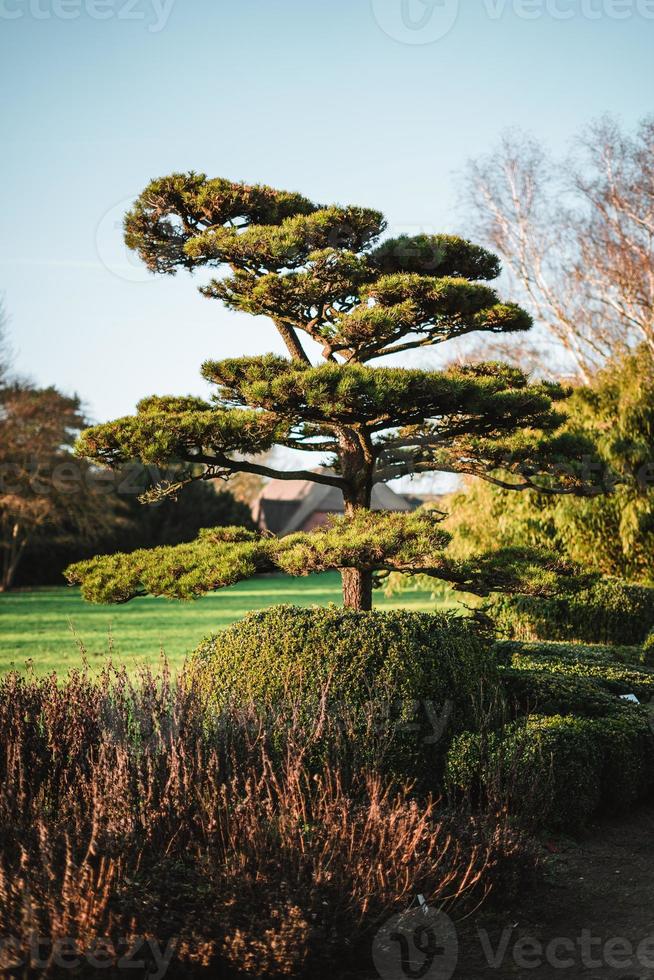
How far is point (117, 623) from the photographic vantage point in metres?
20.4

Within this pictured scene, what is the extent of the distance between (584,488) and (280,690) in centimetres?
394

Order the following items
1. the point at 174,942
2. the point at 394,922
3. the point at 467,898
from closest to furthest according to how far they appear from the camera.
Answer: the point at 174,942
the point at 394,922
the point at 467,898

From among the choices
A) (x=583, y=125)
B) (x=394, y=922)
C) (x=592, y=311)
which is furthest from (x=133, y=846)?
(x=583, y=125)

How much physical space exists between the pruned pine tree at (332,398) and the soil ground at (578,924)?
246cm

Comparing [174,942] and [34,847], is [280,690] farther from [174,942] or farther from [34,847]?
[174,942]

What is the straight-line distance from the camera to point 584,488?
836cm

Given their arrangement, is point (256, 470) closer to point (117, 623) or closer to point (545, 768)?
point (545, 768)

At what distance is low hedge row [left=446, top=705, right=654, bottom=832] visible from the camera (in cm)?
540

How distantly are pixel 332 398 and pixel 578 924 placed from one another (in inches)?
153

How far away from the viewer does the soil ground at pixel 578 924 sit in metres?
3.88

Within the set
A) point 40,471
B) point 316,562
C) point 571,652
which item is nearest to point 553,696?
point 316,562

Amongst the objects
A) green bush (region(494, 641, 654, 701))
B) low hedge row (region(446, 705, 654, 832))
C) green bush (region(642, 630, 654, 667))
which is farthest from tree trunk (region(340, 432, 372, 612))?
green bush (region(642, 630, 654, 667))

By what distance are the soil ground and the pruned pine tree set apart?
2.46 meters

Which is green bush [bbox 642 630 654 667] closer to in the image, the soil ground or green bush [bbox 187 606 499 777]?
green bush [bbox 187 606 499 777]
